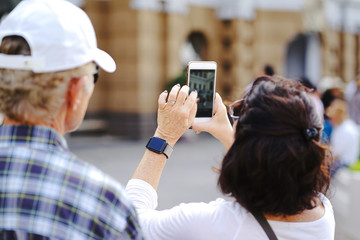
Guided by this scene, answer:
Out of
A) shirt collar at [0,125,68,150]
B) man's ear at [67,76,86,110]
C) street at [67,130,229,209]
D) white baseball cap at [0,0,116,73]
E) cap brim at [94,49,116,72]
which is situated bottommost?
street at [67,130,229,209]

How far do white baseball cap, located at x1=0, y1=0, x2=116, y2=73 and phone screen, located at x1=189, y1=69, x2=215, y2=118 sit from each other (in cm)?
63

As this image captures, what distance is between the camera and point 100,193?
1355 millimetres

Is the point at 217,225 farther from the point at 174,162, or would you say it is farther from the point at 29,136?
the point at 174,162

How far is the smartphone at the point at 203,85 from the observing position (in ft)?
6.50

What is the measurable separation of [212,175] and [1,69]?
863 centimetres

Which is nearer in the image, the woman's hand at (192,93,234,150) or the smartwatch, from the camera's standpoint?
the smartwatch

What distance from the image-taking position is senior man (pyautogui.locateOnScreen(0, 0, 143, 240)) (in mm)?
1329

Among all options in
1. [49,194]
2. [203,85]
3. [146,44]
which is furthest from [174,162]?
[49,194]

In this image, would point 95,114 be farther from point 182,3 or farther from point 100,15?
point 182,3

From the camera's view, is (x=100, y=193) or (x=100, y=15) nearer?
(x=100, y=193)

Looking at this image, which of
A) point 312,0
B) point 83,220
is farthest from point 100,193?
point 312,0

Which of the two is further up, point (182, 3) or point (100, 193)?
point (182, 3)

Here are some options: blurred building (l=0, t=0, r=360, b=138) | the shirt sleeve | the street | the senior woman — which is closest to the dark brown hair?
the senior woman

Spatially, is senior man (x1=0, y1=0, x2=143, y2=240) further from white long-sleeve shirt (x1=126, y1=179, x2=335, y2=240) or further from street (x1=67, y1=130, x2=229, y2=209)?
street (x1=67, y1=130, x2=229, y2=209)
